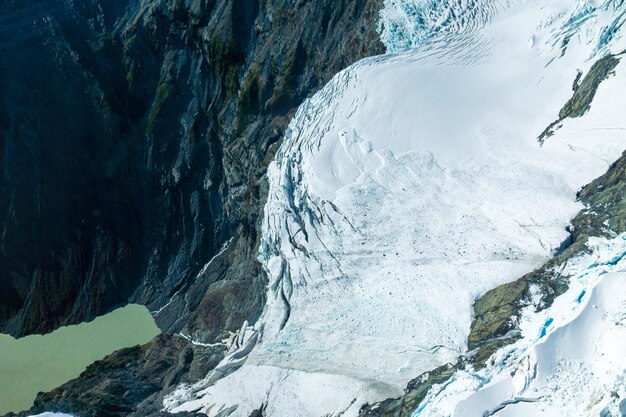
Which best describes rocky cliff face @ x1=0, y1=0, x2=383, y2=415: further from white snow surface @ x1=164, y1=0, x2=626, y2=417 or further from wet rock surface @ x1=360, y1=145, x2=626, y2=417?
wet rock surface @ x1=360, y1=145, x2=626, y2=417

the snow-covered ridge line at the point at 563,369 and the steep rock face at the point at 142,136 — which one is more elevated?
the steep rock face at the point at 142,136

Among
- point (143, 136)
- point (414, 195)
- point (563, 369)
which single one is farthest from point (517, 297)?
point (143, 136)

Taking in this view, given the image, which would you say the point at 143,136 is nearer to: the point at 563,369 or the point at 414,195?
the point at 414,195

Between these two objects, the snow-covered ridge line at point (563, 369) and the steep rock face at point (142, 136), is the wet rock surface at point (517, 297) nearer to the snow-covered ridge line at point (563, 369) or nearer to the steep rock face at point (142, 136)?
the snow-covered ridge line at point (563, 369)

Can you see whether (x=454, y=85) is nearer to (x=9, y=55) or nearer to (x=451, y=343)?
(x=451, y=343)

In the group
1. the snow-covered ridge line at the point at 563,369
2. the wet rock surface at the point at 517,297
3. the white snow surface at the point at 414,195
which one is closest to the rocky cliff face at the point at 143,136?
the white snow surface at the point at 414,195

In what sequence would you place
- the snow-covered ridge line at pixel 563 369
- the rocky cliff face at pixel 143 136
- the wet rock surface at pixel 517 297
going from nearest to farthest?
the snow-covered ridge line at pixel 563 369 → the wet rock surface at pixel 517 297 → the rocky cliff face at pixel 143 136
